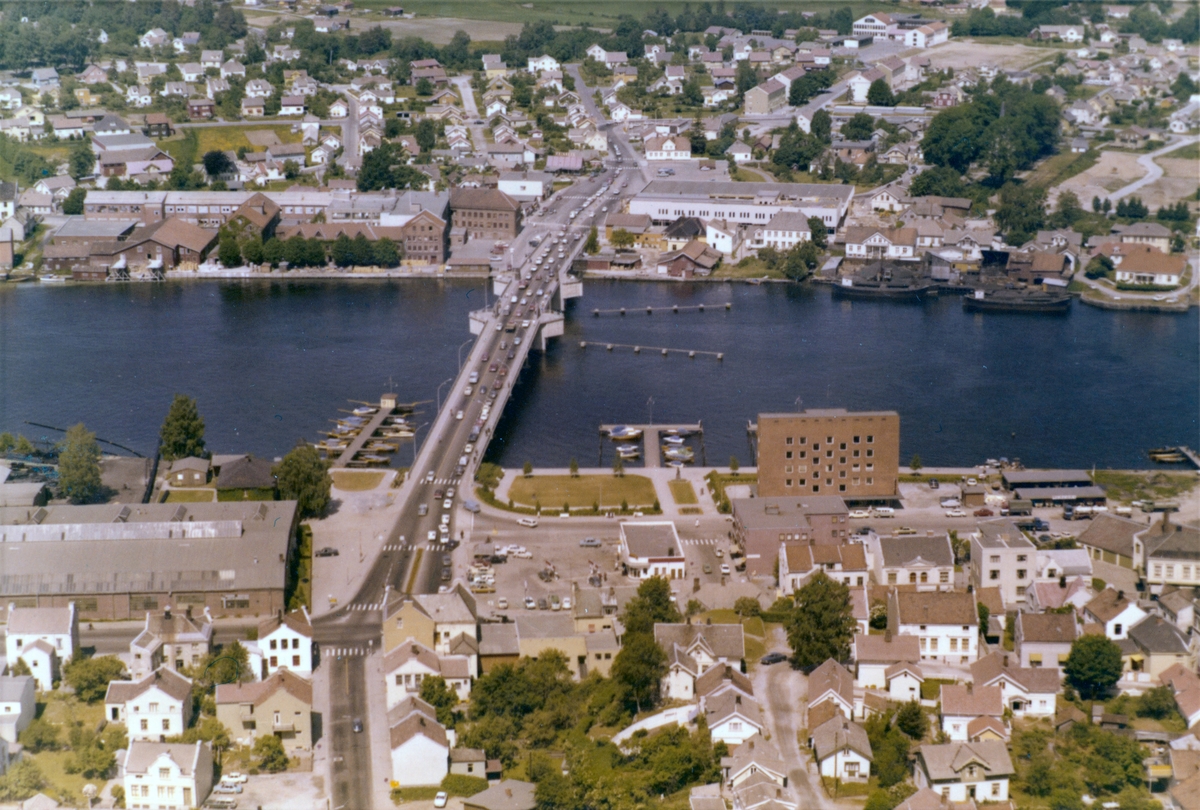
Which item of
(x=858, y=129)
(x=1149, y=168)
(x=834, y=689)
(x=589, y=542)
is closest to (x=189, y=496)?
(x=589, y=542)

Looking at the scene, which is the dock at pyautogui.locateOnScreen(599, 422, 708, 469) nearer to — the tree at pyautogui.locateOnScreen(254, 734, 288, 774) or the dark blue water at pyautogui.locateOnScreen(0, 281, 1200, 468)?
the dark blue water at pyautogui.locateOnScreen(0, 281, 1200, 468)

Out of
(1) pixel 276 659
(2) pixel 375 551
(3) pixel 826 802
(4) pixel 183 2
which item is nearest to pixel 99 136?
(4) pixel 183 2

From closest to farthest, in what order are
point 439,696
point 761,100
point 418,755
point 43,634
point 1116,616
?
point 418,755, point 439,696, point 43,634, point 1116,616, point 761,100

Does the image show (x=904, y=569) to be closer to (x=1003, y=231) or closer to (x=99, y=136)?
(x=1003, y=231)

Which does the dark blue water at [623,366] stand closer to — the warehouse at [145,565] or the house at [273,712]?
the warehouse at [145,565]

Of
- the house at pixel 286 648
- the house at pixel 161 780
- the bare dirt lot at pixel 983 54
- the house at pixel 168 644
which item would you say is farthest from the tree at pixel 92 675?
the bare dirt lot at pixel 983 54

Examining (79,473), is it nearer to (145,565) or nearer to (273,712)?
(145,565)

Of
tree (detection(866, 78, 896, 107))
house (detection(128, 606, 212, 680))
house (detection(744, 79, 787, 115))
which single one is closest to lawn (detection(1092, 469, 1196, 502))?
house (detection(128, 606, 212, 680))
